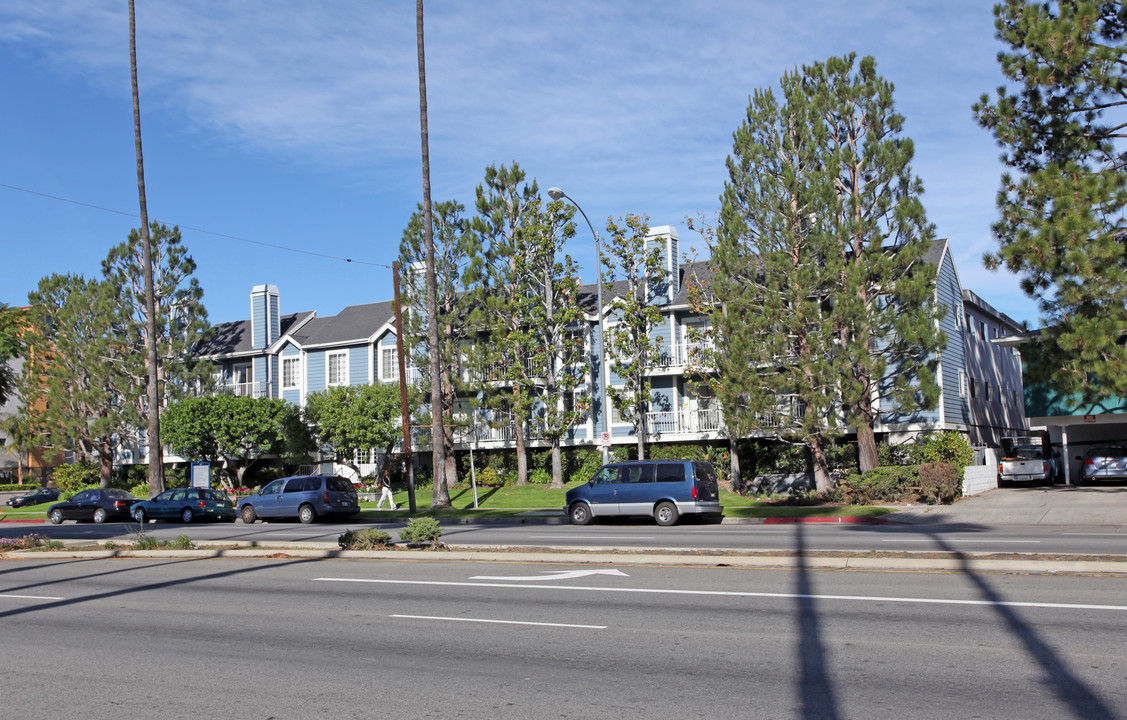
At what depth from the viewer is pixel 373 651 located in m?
8.61

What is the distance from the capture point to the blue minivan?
77.4 feet

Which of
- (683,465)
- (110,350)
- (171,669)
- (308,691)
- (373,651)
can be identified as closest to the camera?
(308,691)

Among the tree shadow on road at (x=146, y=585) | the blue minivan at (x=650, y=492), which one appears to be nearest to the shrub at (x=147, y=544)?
the tree shadow on road at (x=146, y=585)

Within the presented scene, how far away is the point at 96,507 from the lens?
34594 millimetres

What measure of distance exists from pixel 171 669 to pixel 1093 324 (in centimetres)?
2361

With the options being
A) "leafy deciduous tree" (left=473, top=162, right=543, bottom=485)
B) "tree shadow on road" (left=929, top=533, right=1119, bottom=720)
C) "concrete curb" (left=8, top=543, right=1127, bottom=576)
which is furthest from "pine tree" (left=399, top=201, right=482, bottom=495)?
"tree shadow on road" (left=929, top=533, right=1119, bottom=720)

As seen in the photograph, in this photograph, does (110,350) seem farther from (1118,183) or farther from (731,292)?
(1118,183)

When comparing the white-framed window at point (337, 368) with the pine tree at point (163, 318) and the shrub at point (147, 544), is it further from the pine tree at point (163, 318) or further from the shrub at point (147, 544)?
the shrub at point (147, 544)

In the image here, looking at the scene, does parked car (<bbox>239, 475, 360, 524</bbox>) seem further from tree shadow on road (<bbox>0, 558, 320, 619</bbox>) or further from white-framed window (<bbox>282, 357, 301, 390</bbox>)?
white-framed window (<bbox>282, 357, 301, 390</bbox>)

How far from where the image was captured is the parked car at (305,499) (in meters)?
29.3

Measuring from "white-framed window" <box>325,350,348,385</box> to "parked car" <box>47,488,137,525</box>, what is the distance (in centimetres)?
1382

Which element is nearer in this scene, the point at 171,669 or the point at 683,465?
the point at 171,669

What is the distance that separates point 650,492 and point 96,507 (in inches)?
879

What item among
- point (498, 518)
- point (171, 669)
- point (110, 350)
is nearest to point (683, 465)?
point (498, 518)
